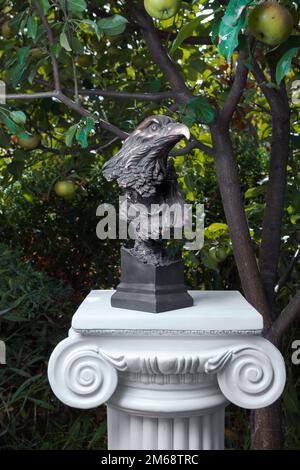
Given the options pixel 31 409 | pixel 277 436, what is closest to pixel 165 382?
pixel 277 436

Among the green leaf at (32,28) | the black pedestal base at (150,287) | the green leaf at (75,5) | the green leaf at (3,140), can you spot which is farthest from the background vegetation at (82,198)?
the black pedestal base at (150,287)

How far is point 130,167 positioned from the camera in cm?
184

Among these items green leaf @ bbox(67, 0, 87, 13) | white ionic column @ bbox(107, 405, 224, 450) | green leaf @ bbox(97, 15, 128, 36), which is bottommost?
white ionic column @ bbox(107, 405, 224, 450)

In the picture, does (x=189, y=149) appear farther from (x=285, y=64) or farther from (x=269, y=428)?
(x=269, y=428)

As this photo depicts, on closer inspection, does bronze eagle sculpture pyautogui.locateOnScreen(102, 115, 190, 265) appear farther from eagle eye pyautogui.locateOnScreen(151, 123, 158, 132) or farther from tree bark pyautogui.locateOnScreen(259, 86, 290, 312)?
tree bark pyautogui.locateOnScreen(259, 86, 290, 312)

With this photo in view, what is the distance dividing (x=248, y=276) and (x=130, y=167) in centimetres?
72

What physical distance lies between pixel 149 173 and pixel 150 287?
14.0 inches

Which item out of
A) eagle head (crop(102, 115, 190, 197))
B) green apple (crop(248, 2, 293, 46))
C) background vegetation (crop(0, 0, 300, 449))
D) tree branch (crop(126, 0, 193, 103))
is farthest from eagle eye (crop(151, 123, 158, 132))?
tree branch (crop(126, 0, 193, 103))

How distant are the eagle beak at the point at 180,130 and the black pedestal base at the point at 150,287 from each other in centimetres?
41

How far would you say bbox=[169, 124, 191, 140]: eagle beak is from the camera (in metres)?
1.71

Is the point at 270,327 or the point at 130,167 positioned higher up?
the point at 130,167

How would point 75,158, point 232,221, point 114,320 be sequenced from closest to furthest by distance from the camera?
point 114,320 < point 232,221 < point 75,158
